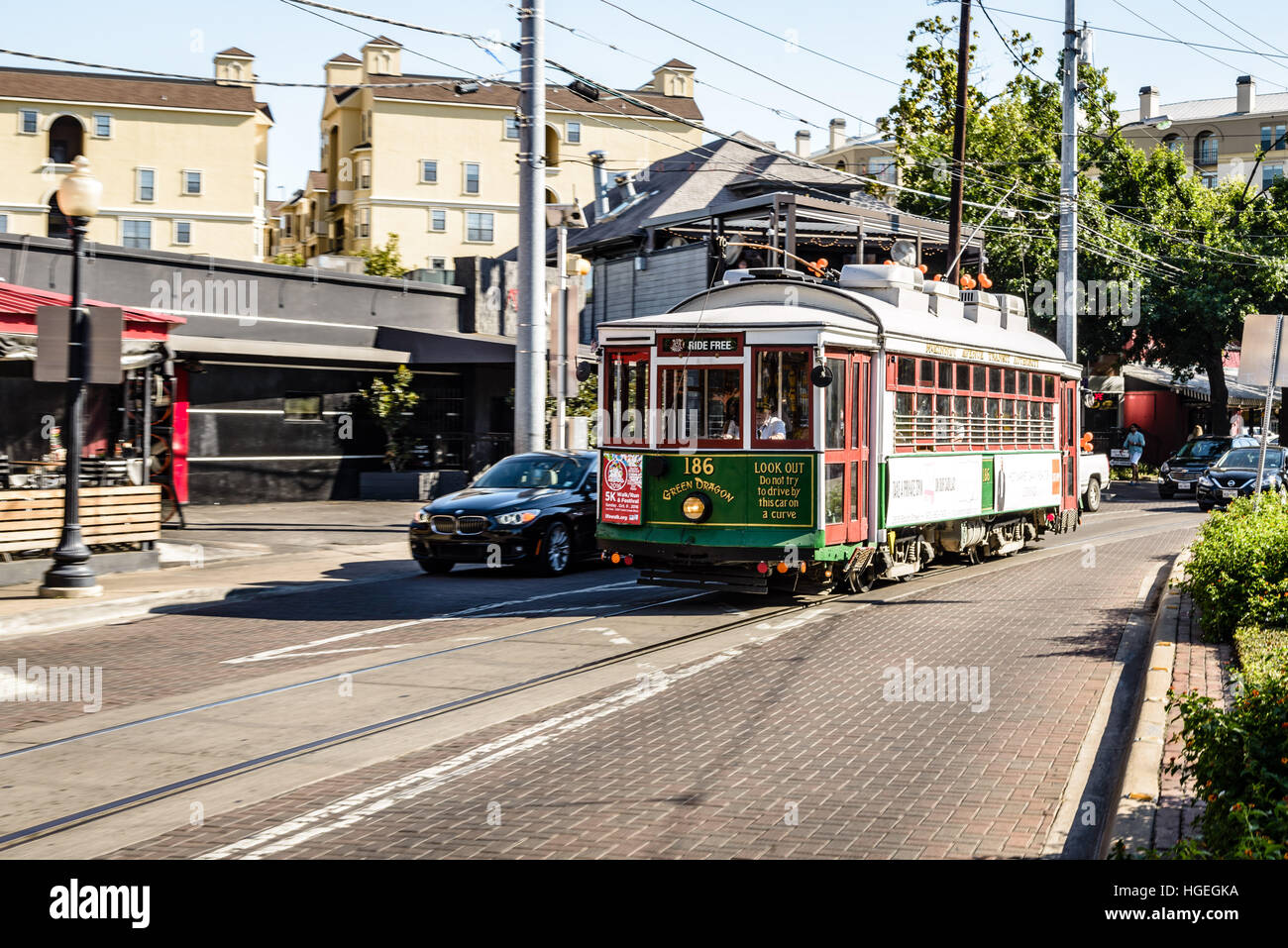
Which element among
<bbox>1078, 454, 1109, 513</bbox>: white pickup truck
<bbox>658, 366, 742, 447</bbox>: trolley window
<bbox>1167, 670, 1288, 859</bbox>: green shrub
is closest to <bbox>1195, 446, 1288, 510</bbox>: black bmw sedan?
<bbox>1078, 454, 1109, 513</bbox>: white pickup truck

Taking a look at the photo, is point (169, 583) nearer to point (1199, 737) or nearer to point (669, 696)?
point (669, 696)

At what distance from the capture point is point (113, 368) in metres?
14.5

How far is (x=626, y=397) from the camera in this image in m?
14.8

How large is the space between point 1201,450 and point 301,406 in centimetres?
2432

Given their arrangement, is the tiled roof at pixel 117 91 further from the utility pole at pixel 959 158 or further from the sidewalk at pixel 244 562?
the sidewalk at pixel 244 562

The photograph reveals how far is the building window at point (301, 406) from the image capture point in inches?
1076

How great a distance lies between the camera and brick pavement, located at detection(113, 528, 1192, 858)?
634 cm

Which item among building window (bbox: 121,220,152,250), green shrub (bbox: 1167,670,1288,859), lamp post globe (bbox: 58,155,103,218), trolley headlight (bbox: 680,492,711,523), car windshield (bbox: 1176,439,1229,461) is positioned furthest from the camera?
building window (bbox: 121,220,152,250)

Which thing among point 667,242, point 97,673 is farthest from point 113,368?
point 667,242

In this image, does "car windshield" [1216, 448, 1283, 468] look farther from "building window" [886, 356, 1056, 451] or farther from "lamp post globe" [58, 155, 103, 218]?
"lamp post globe" [58, 155, 103, 218]

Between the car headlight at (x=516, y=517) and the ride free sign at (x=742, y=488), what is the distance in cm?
289

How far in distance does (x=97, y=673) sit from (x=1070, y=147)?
94.9 feet

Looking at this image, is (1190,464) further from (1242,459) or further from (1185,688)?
(1185,688)

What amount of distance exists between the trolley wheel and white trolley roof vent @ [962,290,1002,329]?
5212 millimetres
